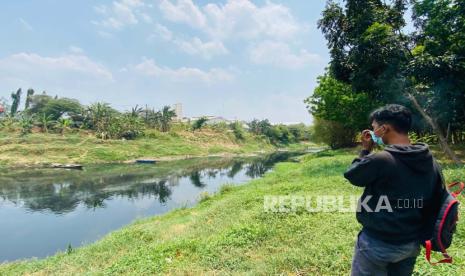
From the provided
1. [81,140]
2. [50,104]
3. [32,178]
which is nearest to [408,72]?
[32,178]

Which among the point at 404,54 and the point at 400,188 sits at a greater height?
the point at 404,54

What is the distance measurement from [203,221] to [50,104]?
6242cm

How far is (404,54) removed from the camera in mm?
13477

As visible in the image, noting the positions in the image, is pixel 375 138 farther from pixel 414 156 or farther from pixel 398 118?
pixel 414 156

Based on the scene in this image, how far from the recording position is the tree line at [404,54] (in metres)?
12.3

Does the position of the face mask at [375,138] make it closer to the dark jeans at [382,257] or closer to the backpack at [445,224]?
the backpack at [445,224]

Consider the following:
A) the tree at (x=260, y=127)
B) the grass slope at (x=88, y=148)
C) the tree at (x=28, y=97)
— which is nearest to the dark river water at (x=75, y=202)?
the grass slope at (x=88, y=148)

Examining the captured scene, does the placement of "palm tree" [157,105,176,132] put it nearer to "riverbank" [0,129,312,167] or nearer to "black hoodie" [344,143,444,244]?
"riverbank" [0,129,312,167]

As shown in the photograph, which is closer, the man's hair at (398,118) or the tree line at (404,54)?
the man's hair at (398,118)

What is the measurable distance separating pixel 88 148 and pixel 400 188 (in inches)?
1979

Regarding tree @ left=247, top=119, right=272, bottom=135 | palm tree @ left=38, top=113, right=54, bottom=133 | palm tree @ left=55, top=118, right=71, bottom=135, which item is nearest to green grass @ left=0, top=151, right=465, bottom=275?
palm tree @ left=55, top=118, right=71, bottom=135

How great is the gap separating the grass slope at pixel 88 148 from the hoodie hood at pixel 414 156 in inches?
1771

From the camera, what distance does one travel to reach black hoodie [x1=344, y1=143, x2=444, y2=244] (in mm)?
2383

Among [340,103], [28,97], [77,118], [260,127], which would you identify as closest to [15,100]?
[28,97]
